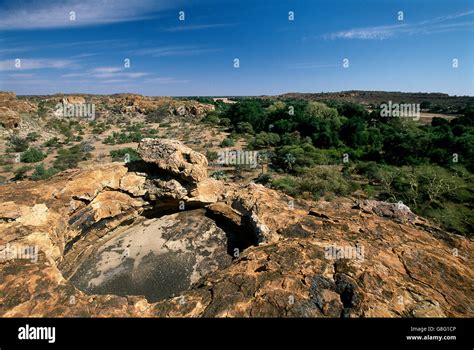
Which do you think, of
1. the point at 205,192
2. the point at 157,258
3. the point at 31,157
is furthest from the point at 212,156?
the point at 157,258

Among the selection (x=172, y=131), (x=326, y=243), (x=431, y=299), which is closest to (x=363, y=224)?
(x=326, y=243)

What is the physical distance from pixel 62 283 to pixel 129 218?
4.47 m

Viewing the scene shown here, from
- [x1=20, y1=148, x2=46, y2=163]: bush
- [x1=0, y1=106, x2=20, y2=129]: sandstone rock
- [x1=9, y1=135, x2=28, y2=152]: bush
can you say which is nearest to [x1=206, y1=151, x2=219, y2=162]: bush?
[x1=20, y1=148, x2=46, y2=163]: bush

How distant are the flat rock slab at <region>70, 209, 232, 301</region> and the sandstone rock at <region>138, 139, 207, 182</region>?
62.7 inches

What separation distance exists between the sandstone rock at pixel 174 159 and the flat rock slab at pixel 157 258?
1593mm

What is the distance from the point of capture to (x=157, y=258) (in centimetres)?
780

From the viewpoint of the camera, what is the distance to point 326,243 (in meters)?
5.68

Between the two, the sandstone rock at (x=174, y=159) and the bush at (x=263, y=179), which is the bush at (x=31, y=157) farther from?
the sandstone rock at (x=174, y=159)

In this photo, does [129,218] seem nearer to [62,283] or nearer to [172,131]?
[62,283]

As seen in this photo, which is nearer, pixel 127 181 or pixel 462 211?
pixel 127 181

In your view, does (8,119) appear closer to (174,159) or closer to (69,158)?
(69,158)

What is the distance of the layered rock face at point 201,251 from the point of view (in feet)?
13.9

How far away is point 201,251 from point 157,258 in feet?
4.13

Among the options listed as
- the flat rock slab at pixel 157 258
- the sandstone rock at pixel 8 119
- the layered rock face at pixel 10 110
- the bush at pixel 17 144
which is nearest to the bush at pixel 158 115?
the layered rock face at pixel 10 110
